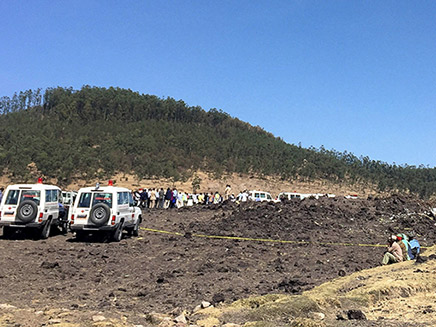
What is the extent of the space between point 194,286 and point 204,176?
200ft

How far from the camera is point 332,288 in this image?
9.93 meters

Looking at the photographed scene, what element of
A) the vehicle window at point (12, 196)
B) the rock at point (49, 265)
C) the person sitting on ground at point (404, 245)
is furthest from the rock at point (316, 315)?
the vehicle window at point (12, 196)

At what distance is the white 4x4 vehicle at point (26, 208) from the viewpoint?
58.9ft

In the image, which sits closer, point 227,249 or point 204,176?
point 227,249

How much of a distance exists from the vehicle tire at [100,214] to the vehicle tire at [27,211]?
6.92 ft

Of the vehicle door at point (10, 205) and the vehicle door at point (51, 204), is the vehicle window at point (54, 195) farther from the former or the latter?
the vehicle door at point (10, 205)

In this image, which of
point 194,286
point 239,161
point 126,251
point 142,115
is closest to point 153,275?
point 194,286

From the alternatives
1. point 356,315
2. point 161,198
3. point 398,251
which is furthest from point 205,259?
point 161,198

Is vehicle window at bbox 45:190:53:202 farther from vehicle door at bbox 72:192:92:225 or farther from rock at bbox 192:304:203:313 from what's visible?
rock at bbox 192:304:203:313

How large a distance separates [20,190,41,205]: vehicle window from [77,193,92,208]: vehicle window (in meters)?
1.62

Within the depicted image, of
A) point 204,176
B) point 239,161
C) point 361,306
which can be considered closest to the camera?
point 361,306

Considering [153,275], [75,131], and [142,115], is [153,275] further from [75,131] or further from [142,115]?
[142,115]

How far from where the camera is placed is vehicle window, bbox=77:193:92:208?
18094 millimetres

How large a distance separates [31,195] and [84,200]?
2.02m
